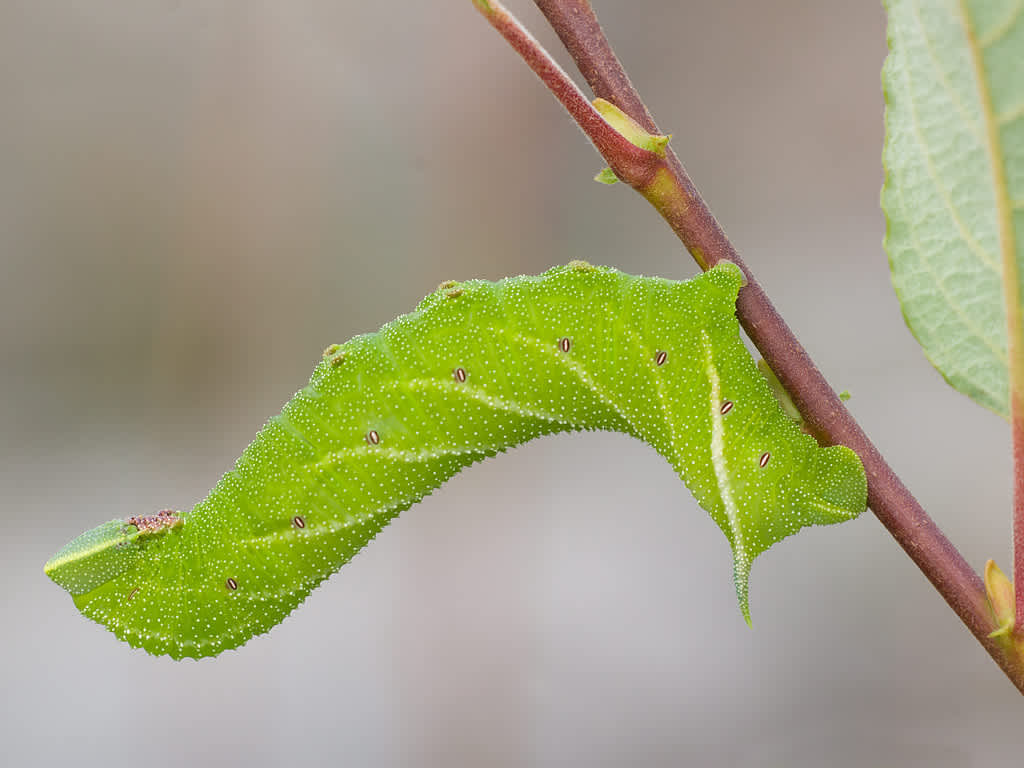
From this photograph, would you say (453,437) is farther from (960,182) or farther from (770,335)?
(960,182)

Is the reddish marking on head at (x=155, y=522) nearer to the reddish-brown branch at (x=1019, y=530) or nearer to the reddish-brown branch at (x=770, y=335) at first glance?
the reddish-brown branch at (x=770, y=335)

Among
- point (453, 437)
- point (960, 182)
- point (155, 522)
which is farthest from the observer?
point (155, 522)

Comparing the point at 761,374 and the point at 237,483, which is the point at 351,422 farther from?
the point at 761,374

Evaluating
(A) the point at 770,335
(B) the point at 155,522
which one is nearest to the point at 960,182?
(A) the point at 770,335

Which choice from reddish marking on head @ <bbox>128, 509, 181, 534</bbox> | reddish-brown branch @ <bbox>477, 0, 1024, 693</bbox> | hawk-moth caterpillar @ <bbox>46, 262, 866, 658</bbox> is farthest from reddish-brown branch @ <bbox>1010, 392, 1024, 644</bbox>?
reddish marking on head @ <bbox>128, 509, 181, 534</bbox>

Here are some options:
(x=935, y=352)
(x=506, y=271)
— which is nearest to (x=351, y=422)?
(x=935, y=352)

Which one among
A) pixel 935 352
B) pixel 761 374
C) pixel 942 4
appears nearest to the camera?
pixel 942 4

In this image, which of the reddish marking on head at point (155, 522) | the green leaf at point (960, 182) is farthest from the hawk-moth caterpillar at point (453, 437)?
the green leaf at point (960, 182)
